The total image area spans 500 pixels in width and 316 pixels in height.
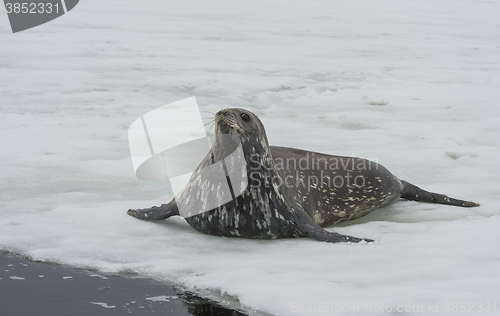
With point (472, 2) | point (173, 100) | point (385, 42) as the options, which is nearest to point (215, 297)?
point (173, 100)

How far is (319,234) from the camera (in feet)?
10.1

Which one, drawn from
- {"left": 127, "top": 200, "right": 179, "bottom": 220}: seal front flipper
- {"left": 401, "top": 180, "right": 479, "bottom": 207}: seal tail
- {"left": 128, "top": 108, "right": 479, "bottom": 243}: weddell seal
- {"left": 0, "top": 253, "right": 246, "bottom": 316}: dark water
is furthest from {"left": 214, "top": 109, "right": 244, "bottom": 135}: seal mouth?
{"left": 401, "top": 180, "right": 479, "bottom": 207}: seal tail

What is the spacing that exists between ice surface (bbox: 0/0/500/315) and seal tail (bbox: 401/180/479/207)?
10 cm

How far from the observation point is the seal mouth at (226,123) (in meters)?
2.95

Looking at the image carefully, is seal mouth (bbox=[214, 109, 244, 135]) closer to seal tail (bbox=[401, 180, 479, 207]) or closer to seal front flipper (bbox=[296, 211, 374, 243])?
seal front flipper (bbox=[296, 211, 374, 243])

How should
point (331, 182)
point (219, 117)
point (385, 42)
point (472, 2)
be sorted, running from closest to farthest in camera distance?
point (219, 117), point (331, 182), point (385, 42), point (472, 2)

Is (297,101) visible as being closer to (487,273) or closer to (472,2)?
(487,273)

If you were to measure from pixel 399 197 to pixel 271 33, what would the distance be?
820 centimetres

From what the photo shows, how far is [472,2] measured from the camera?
17125 millimetres

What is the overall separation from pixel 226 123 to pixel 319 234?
858mm

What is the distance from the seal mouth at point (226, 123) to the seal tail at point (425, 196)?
1.75m

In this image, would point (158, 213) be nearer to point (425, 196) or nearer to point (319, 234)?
point (319, 234)

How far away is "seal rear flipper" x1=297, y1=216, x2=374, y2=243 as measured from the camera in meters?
3.02

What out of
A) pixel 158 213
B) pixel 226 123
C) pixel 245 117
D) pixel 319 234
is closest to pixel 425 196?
pixel 319 234
